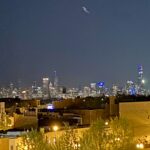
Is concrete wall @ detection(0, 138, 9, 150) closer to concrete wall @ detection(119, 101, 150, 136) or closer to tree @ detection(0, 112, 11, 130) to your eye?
tree @ detection(0, 112, 11, 130)

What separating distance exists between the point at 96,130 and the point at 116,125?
2.29m

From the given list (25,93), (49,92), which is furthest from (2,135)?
(49,92)

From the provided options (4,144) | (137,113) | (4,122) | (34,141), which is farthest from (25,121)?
(34,141)

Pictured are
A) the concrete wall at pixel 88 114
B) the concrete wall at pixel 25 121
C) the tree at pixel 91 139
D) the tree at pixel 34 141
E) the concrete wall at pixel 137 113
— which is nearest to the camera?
the tree at pixel 34 141

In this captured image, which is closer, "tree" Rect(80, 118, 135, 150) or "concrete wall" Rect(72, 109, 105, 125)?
"tree" Rect(80, 118, 135, 150)

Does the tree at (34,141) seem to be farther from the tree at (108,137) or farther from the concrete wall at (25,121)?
the concrete wall at (25,121)

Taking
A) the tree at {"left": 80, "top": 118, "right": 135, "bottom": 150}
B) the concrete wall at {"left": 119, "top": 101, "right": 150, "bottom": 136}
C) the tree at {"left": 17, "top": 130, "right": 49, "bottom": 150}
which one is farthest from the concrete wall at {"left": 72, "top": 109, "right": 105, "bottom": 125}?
the tree at {"left": 17, "top": 130, "right": 49, "bottom": 150}

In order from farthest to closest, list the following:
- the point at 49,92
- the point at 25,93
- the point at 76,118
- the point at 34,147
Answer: the point at 49,92, the point at 25,93, the point at 76,118, the point at 34,147

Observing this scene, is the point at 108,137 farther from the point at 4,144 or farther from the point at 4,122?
the point at 4,122

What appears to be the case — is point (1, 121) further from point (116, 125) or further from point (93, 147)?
point (93, 147)

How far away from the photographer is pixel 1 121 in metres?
27.3

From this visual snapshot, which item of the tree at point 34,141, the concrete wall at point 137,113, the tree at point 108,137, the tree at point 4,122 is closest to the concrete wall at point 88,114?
the concrete wall at point 137,113

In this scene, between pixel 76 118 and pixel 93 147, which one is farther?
pixel 76 118

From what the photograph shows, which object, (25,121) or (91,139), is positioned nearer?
(91,139)
